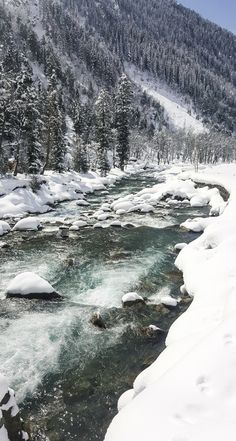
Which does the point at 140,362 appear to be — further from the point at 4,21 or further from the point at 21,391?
the point at 4,21

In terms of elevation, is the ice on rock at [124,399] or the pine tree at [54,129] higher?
the pine tree at [54,129]

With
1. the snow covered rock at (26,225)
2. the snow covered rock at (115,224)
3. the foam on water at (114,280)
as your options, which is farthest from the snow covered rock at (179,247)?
the snow covered rock at (26,225)

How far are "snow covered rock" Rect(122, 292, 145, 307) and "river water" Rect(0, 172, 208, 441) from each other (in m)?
0.33

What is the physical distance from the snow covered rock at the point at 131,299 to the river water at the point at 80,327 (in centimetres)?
33

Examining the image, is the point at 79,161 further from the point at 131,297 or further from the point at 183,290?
the point at 131,297

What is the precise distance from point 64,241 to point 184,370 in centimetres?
1896

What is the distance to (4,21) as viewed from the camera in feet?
535

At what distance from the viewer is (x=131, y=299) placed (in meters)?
17.0

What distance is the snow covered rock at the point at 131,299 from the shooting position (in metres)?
16.9

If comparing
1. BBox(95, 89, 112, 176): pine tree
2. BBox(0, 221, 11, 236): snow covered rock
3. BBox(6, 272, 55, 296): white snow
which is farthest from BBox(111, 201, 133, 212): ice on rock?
BBox(95, 89, 112, 176): pine tree

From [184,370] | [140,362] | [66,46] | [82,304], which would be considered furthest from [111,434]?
[66,46]

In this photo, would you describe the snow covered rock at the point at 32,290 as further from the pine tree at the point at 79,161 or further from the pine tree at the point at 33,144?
the pine tree at the point at 79,161

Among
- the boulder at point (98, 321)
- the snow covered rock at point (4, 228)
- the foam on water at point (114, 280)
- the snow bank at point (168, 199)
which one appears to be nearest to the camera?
the boulder at point (98, 321)

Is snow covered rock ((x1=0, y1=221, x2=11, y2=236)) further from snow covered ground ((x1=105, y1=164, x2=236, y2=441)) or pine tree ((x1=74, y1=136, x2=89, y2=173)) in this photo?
pine tree ((x1=74, y1=136, x2=89, y2=173))
